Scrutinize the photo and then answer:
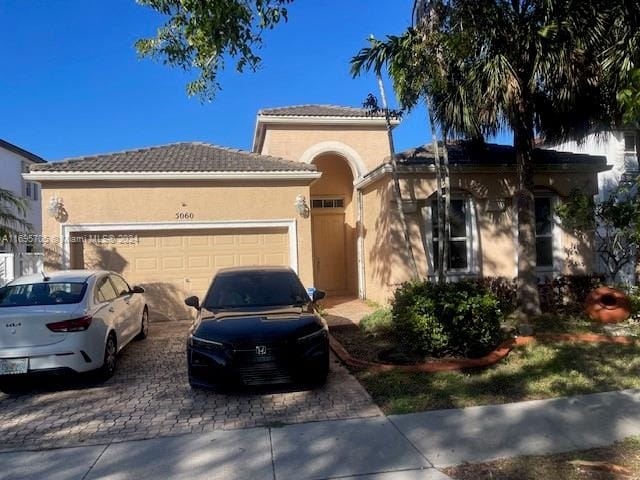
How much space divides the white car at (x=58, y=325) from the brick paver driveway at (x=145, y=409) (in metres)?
0.42

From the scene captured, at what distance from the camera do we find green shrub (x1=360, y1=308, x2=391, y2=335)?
892 cm

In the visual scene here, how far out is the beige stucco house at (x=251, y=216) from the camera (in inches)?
425

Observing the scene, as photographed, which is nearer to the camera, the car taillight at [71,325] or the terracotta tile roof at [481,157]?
the car taillight at [71,325]

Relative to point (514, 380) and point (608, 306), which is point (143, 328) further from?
point (608, 306)

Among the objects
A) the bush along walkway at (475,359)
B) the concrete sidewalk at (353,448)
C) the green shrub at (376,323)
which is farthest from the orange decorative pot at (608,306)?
the concrete sidewalk at (353,448)

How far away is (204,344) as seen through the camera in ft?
19.0

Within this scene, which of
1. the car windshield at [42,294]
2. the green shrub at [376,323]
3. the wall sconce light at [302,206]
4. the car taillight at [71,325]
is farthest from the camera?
the wall sconce light at [302,206]

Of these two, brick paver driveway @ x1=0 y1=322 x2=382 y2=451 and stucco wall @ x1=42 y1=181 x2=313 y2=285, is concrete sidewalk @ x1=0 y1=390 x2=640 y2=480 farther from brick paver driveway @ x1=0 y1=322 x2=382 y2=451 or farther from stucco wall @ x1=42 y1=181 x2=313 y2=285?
stucco wall @ x1=42 y1=181 x2=313 y2=285

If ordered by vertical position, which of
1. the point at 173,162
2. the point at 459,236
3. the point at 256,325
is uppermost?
the point at 173,162

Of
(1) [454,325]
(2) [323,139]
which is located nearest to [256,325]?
(1) [454,325]

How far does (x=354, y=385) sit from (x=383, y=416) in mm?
1086

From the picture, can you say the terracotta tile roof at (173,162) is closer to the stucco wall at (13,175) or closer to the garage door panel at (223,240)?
the garage door panel at (223,240)

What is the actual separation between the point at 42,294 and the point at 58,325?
102 cm

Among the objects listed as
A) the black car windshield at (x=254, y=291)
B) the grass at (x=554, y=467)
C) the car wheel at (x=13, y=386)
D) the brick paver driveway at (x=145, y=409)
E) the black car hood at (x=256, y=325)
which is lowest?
the grass at (x=554, y=467)
